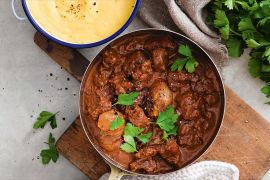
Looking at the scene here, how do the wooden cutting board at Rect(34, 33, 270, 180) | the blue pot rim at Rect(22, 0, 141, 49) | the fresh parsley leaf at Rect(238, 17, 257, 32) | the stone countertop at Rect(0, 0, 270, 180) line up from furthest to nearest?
the stone countertop at Rect(0, 0, 270, 180) < the wooden cutting board at Rect(34, 33, 270, 180) < the fresh parsley leaf at Rect(238, 17, 257, 32) < the blue pot rim at Rect(22, 0, 141, 49)

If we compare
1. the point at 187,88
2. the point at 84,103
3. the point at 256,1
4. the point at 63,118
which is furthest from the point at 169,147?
the point at 256,1

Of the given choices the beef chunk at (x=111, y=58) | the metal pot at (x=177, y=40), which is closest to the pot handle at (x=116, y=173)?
the metal pot at (x=177, y=40)

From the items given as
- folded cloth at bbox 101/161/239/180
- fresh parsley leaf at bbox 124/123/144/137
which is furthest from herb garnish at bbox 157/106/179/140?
folded cloth at bbox 101/161/239/180

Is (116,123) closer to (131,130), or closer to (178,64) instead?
(131,130)

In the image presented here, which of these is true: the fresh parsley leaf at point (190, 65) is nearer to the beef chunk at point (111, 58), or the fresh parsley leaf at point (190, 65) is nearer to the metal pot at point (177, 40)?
the metal pot at point (177, 40)

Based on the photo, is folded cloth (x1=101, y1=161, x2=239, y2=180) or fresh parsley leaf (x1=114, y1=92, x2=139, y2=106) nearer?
fresh parsley leaf (x1=114, y1=92, x2=139, y2=106)

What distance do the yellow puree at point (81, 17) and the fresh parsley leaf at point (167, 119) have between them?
405 millimetres

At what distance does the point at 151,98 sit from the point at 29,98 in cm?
65

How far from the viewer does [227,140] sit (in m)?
2.41

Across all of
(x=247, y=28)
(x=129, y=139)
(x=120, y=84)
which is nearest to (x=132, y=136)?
(x=129, y=139)

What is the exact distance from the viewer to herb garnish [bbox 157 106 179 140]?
221 cm

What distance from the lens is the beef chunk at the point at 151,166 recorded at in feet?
7.42

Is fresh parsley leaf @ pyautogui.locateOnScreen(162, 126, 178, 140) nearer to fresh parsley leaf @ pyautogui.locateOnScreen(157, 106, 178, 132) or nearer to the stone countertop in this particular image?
fresh parsley leaf @ pyautogui.locateOnScreen(157, 106, 178, 132)

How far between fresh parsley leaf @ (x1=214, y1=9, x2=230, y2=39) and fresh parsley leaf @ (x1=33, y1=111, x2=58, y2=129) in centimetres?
88
